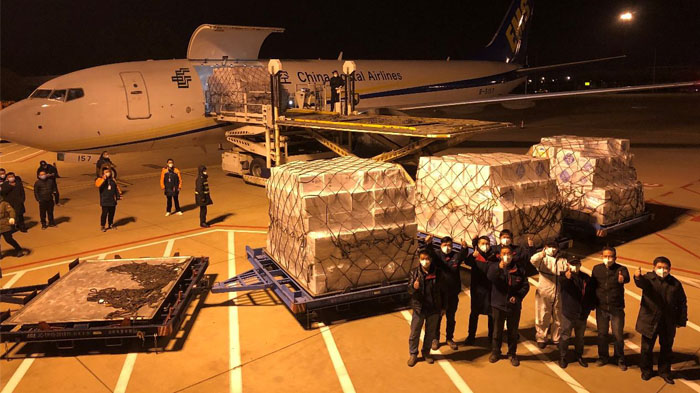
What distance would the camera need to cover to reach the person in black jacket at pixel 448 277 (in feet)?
23.9

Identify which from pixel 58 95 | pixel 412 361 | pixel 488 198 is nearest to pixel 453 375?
pixel 412 361

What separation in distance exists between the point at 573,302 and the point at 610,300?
18.3 inches


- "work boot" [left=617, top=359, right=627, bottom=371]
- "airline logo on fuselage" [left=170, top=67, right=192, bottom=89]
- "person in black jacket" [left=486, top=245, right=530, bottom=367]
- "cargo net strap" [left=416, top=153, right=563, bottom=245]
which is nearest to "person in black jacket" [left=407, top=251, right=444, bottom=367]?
"person in black jacket" [left=486, top=245, right=530, bottom=367]

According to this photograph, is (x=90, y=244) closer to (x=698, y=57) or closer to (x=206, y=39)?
(x=206, y=39)

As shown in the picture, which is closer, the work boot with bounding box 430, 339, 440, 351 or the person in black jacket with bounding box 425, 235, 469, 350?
the person in black jacket with bounding box 425, 235, 469, 350

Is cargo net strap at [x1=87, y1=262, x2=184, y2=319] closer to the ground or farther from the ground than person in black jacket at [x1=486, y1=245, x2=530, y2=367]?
closer to the ground

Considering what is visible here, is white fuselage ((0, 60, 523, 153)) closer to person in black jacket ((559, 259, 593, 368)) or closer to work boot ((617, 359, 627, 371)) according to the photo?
person in black jacket ((559, 259, 593, 368))

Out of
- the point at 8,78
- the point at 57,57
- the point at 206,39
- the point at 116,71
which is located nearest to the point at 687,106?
the point at 206,39

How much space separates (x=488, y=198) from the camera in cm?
1000

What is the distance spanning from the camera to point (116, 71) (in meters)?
19.3

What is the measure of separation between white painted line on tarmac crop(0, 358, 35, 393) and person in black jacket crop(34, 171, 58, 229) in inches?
296

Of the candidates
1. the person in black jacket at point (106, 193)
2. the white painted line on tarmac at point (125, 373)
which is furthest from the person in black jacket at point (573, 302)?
the person in black jacket at point (106, 193)

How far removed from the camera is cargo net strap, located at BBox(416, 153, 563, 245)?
9992 millimetres

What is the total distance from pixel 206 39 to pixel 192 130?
3.90 m
